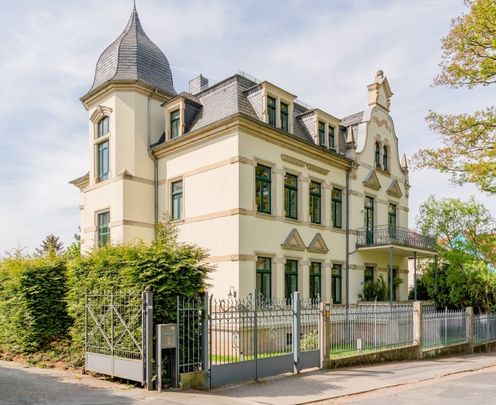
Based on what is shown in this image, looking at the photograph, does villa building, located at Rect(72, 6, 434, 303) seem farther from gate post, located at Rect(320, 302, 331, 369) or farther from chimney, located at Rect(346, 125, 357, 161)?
gate post, located at Rect(320, 302, 331, 369)

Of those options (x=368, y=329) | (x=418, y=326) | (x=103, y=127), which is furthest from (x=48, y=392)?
(x=103, y=127)

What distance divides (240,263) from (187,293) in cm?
680

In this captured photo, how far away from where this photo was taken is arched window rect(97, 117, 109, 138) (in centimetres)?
2167

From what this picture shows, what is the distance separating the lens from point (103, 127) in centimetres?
2194

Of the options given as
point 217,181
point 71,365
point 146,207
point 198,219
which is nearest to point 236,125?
point 217,181

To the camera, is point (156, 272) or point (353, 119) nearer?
point (156, 272)

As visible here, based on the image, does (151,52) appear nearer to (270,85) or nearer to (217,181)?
(270,85)

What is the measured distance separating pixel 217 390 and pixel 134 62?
15.6m

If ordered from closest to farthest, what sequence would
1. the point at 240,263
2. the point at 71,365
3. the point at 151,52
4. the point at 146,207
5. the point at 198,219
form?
→ the point at 71,365, the point at 240,263, the point at 198,219, the point at 146,207, the point at 151,52

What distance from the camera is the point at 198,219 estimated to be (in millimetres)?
19469

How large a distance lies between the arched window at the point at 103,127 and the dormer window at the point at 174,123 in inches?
116

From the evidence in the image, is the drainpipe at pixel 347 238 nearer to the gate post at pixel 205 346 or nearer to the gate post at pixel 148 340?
the gate post at pixel 205 346

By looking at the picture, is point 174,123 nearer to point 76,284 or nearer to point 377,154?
point 76,284

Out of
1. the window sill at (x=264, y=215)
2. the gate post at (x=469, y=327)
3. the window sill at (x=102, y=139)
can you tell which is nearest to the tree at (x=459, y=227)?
the gate post at (x=469, y=327)
